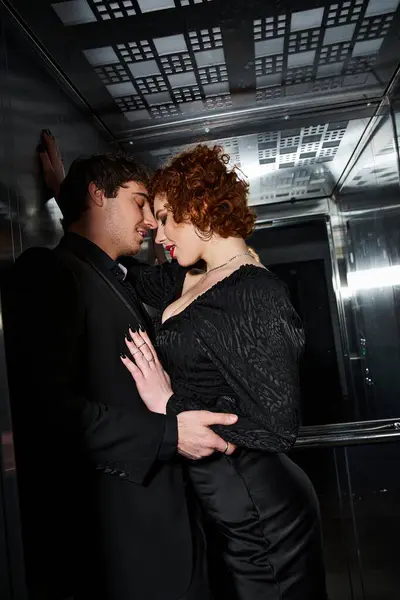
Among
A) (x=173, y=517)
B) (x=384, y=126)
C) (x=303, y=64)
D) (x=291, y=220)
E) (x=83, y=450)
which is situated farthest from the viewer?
(x=291, y=220)

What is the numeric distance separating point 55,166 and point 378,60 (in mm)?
1007

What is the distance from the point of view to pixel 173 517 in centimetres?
133

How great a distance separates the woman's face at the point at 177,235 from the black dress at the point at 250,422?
219mm

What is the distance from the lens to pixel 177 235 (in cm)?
167

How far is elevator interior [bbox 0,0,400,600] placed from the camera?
1.27 meters

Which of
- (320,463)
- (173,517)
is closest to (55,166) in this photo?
(173,517)

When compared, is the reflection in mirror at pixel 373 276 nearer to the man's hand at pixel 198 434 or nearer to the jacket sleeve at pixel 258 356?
the jacket sleeve at pixel 258 356

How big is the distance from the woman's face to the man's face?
0.14ft

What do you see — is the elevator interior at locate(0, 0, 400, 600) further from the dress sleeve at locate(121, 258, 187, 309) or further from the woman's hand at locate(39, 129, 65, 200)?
the dress sleeve at locate(121, 258, 187, 309)

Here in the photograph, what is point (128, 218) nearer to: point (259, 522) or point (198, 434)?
point (198, 434)

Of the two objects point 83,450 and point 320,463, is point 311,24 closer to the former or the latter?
point 83,450

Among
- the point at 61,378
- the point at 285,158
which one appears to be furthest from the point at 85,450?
the point at 285,158

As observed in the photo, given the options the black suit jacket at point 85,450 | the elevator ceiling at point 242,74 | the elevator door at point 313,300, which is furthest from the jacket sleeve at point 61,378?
the elevator door at point 313,300

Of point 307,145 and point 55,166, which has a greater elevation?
point 307,145
